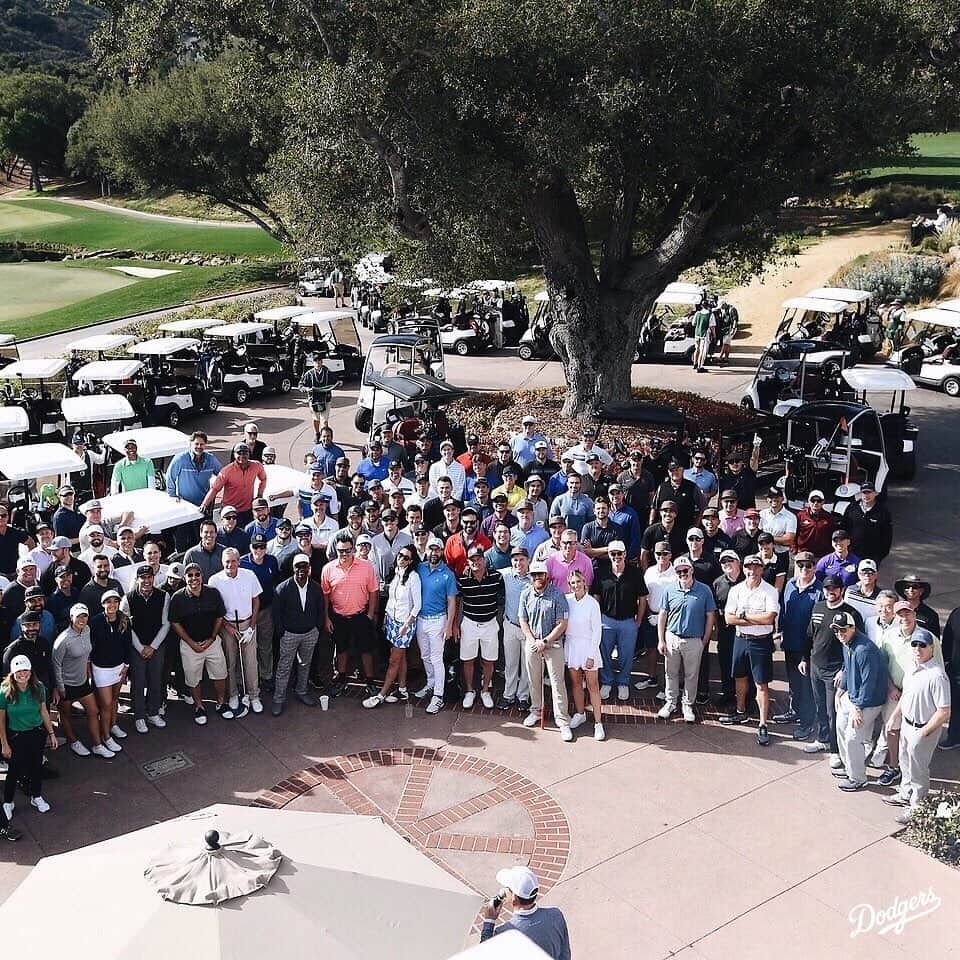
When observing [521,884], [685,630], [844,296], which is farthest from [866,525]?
[844,296]

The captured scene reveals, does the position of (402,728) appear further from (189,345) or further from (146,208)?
(146,208)

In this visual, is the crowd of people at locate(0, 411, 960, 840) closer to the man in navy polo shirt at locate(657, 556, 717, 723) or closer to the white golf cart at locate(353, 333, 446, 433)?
the man in navy polo shirt at locate(657, 556, 717, 723)

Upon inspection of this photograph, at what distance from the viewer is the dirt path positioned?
100.0 ft

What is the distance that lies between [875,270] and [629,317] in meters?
14.7

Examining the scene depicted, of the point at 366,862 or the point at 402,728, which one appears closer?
the point at 366,862

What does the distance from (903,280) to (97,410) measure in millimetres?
22097

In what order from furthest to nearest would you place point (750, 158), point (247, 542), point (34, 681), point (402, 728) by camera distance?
point (750, 158), point (247, 542), point (402, 728), point (34, 681)

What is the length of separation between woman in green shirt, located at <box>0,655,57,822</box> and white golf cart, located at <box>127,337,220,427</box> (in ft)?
40.7

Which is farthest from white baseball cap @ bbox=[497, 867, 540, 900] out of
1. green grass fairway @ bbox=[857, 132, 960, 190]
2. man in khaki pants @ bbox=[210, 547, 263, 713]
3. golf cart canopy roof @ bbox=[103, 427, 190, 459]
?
green grass fairway @ bbox=[857, 132, 960, 190]

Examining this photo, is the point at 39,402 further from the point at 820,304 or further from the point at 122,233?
the point at 122,233

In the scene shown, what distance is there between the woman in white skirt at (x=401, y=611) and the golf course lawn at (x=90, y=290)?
87.6ft

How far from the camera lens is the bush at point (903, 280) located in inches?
1121

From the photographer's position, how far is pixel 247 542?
10.5 m

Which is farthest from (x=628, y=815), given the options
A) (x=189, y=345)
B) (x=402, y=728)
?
(x=189, y=345)
